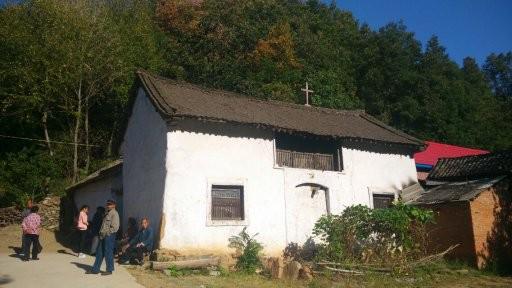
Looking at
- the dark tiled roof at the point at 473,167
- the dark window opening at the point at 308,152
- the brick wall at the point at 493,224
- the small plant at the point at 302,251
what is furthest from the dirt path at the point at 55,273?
the dark tiled roof at the point at 473,167

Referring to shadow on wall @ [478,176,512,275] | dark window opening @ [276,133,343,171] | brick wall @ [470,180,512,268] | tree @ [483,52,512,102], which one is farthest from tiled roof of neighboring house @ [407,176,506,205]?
tree @ [483,52,512,102]

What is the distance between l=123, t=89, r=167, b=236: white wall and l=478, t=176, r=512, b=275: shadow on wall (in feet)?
34.3

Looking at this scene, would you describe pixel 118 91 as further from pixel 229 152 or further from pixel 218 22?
pixel 229 152

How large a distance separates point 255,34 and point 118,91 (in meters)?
12.4

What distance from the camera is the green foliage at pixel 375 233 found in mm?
12414

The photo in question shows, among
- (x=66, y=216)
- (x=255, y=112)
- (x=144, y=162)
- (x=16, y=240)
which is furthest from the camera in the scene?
(x=66, y=216)

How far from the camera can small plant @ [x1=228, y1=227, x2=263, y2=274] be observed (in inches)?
486

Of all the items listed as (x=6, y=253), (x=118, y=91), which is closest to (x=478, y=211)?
(x=6, y=253)

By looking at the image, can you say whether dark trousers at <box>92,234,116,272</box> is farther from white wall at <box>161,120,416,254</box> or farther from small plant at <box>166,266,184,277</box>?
white wall at <box>161,120,416,254</box>

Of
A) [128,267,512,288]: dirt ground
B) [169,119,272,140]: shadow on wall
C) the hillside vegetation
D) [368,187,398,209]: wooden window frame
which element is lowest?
[128,267,512,288]: dirt ground

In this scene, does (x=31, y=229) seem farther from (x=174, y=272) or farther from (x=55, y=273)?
(x=174, y=272)

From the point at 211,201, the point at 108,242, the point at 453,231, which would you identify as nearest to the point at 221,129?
the point at 211,201

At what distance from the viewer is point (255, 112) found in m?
15.5

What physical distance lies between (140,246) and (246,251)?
304cm
